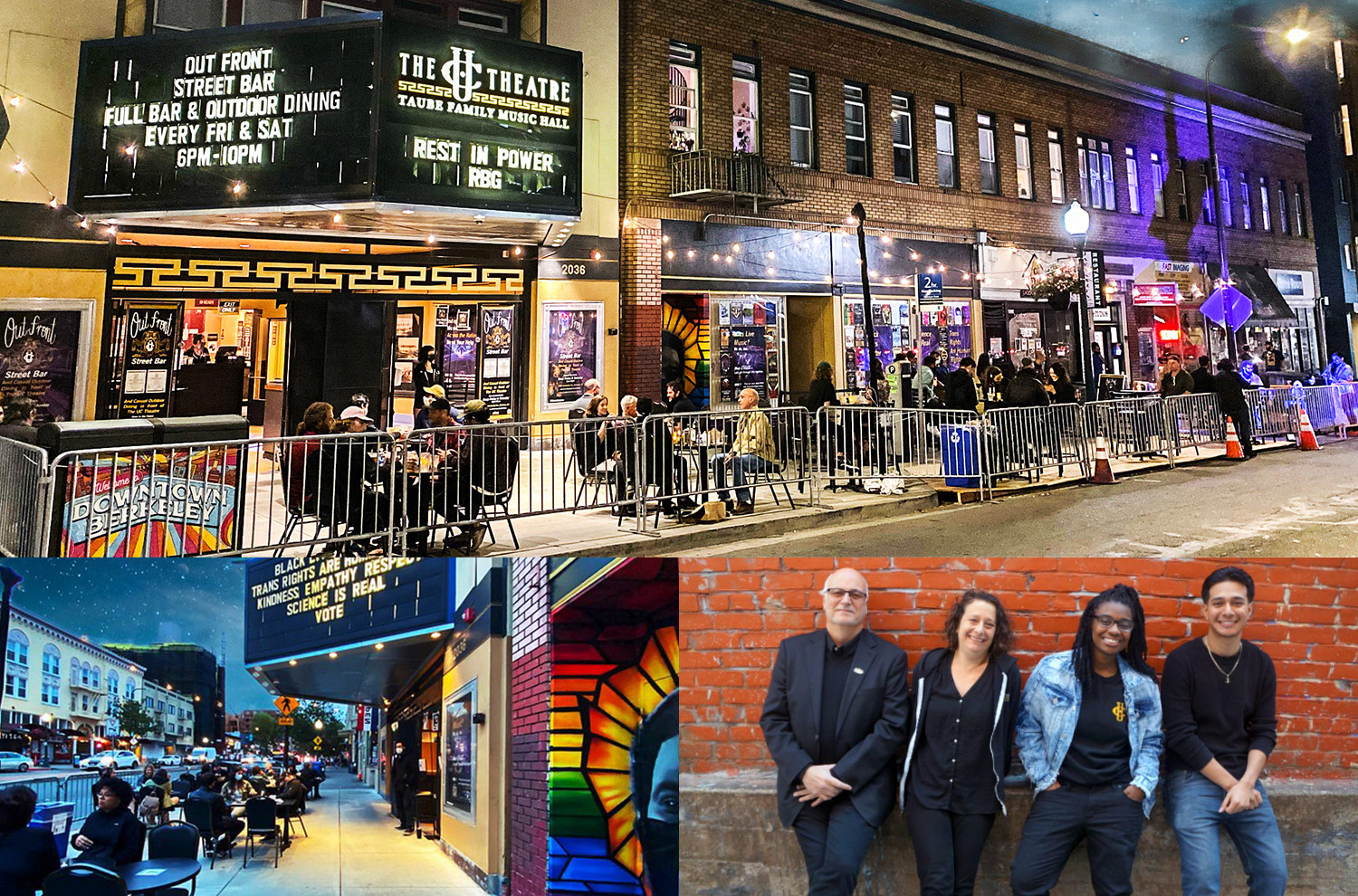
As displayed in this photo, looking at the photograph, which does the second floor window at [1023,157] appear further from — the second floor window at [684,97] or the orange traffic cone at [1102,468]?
the second floor window at [684,97]

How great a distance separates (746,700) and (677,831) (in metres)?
0.73

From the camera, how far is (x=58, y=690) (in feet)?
14.7

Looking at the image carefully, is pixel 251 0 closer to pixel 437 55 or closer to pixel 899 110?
pixel 437 55

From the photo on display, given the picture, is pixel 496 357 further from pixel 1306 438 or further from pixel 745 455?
pixel 1306 438

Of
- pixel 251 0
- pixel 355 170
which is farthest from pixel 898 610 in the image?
pixel 251 0

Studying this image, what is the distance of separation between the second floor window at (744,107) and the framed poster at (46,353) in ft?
27.2

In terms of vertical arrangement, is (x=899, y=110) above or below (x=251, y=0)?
below

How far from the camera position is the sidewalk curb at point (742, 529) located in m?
6.48

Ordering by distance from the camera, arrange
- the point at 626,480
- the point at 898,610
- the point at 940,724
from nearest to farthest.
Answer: the point at 940,724
the point at 898,610
the point at 626,480

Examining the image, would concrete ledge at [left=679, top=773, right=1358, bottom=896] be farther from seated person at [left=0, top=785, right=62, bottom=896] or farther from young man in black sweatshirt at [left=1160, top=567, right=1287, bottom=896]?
seated person at [left=0, top=785, right=62, bottom=896]

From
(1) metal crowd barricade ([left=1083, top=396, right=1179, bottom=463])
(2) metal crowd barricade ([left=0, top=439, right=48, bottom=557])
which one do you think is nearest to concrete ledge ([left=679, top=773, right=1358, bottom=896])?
(2) metal crowd barricade ([left=0, top=439, right=48, bottom=557])

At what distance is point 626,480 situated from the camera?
757 centimetres

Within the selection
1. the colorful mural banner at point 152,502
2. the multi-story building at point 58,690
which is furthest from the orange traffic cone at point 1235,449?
the multi-story building at point 58,690

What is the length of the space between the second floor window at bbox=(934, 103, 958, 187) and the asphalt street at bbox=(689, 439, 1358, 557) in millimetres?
4907
